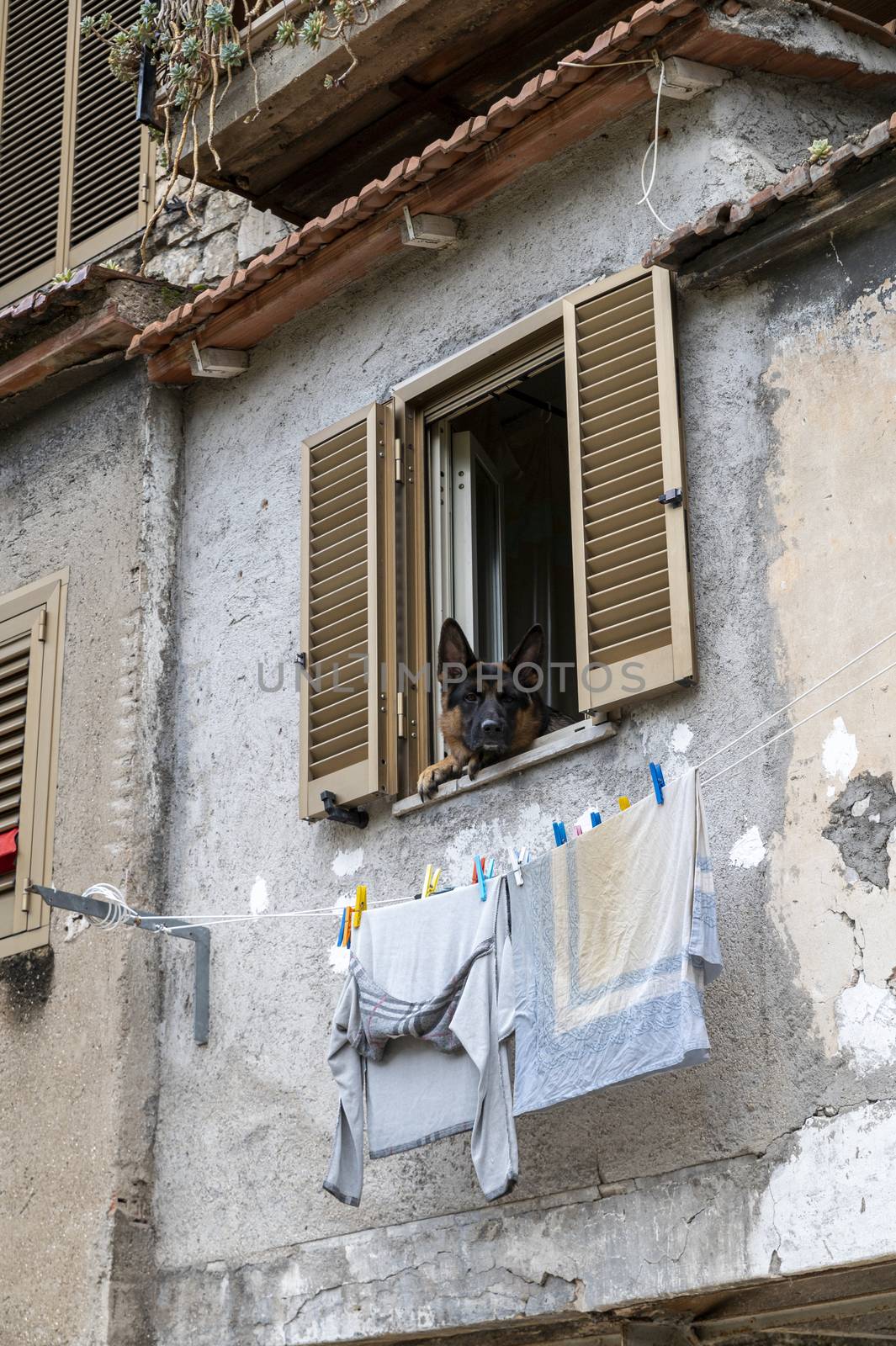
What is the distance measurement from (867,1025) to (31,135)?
298 inches

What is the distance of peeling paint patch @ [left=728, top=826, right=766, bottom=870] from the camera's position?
6082 mm

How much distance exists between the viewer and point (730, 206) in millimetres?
6660

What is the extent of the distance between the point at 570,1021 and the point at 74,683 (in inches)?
138

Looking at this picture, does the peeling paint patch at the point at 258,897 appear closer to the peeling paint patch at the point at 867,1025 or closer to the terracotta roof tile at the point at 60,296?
the peeling paint patch at the point at 867,1025

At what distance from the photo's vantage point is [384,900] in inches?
283

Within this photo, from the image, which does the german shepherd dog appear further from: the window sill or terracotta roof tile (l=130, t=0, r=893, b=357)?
terracotta roof tile (l=130, t=0, r=893, b=357)

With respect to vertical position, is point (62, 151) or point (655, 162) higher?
point (62, 151)

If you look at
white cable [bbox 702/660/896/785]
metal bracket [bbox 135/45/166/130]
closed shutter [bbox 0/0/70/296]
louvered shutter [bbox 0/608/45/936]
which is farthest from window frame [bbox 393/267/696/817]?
closed shutter [bbox 0/0/70/296]

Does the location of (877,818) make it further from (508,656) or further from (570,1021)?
(508,656)

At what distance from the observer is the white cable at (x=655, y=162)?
23.4 ft

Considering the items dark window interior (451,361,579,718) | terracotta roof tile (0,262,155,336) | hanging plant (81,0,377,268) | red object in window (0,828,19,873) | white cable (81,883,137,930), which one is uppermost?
hanging plant (81,0,377,268)

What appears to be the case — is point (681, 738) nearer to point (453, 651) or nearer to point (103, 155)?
point (453, 651)

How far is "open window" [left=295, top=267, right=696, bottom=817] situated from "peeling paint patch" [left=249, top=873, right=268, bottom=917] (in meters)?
0.39

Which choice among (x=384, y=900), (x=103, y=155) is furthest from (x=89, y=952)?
(x=103, y=155)
